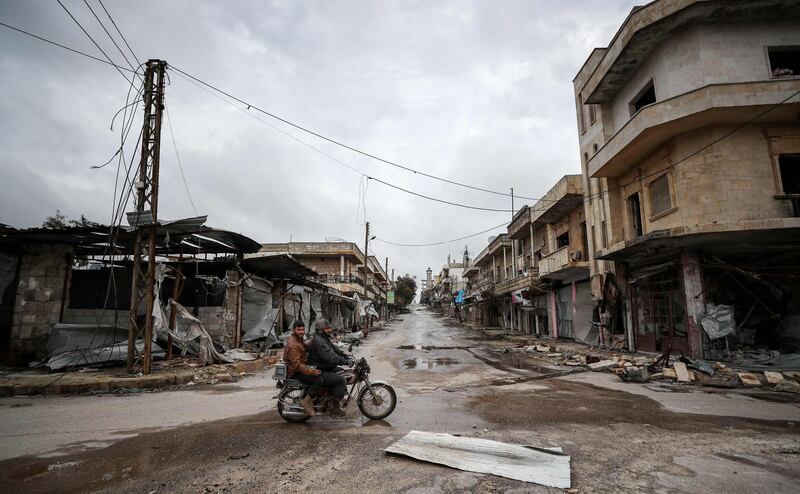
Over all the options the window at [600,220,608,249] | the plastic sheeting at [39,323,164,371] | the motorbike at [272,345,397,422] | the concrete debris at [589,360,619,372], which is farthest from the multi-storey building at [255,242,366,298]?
the motorbike at [272,345,397,422]

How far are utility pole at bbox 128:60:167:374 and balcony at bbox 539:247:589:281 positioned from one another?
17874mm

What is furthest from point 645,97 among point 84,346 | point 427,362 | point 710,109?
point 84,346

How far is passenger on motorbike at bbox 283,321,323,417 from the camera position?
589 cm

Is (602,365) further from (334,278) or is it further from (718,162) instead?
Answer: (334,278)

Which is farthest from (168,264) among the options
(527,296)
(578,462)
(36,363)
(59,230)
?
(527,296)

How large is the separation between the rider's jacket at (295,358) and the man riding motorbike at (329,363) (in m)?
0.19

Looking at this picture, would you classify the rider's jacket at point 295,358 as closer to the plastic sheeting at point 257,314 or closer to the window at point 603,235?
the plastic sheeting at point 257,314

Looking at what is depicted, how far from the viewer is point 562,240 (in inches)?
955

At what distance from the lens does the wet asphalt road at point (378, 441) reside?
12.6 ft

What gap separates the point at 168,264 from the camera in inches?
536

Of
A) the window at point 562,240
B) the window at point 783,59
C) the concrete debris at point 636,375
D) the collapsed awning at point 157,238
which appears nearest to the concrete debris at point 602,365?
the concrete debris at point 636,375

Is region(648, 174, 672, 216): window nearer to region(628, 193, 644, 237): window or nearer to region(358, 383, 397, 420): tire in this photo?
region(628, 193, 644, 237): window

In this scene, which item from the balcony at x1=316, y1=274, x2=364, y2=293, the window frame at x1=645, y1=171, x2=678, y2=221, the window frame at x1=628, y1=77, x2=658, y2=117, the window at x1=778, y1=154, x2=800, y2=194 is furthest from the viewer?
the balcony at x1=316, y1=274, x2=364, y2=293

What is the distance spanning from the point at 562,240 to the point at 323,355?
21528 millimetres
